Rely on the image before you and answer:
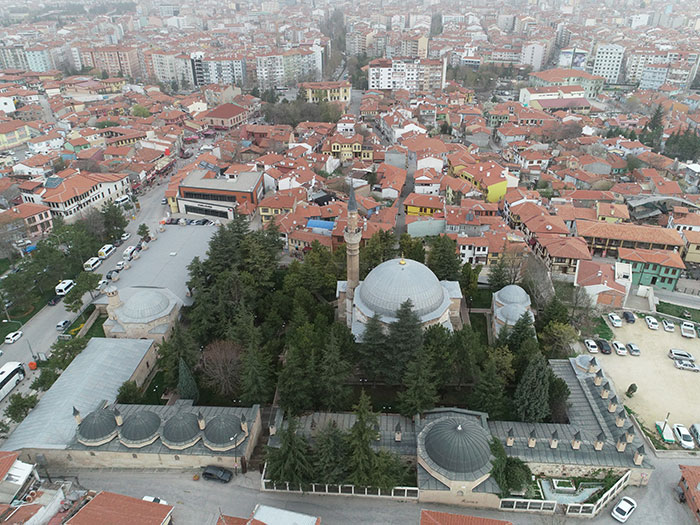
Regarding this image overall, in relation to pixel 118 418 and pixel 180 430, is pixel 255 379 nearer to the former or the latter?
pixel 180 430

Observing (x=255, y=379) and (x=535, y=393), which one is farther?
(x=255, y=379)

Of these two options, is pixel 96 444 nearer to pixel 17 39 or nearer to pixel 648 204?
pixel 648 204

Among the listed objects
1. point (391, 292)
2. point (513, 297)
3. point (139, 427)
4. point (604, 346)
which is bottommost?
point (604, 346)

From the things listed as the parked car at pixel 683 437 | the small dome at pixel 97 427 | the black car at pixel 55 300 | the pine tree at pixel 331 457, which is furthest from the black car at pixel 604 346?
the black car at pixel 55 300

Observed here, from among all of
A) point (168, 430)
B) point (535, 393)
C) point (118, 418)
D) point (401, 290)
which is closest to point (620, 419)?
point (535, 393)

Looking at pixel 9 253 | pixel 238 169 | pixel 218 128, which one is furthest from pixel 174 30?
pixel 9 253

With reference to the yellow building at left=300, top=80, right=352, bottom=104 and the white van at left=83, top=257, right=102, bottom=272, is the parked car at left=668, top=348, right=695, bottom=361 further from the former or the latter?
the yellow building at left=300, top=80, right=352, bottom=104
